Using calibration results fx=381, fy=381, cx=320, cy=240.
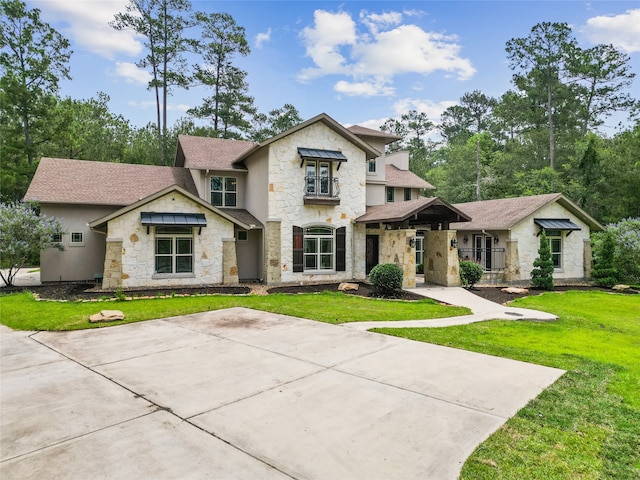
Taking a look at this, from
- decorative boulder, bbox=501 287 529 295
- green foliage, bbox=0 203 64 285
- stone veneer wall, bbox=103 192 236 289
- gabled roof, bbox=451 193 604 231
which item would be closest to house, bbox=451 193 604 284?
gabled roof, bbox=451 193 604 231

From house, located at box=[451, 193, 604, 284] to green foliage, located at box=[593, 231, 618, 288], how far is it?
102 cm

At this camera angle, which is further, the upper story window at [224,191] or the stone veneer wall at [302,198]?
the upper story window at [224,191]

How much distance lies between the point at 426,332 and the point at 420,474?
18.5 feet

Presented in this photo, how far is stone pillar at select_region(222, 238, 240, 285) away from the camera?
16391 mm

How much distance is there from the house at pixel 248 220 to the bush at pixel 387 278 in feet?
6.00

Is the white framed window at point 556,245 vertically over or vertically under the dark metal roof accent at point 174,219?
under

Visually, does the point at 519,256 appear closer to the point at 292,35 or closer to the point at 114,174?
the point at 292,35

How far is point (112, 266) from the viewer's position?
14.7 m

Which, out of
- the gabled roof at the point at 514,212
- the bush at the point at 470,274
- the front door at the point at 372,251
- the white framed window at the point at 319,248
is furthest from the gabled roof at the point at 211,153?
the gabled roof at the point at 514,212

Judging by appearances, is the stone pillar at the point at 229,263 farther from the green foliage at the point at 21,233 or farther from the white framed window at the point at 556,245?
the white framed window at the point at 556,245

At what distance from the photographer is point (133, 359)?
6.91 meters

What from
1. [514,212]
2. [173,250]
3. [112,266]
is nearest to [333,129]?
[173,250]

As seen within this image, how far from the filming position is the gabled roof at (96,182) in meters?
16.5

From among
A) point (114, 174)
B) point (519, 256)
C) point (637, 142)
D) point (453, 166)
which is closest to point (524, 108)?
point (453, 166)
